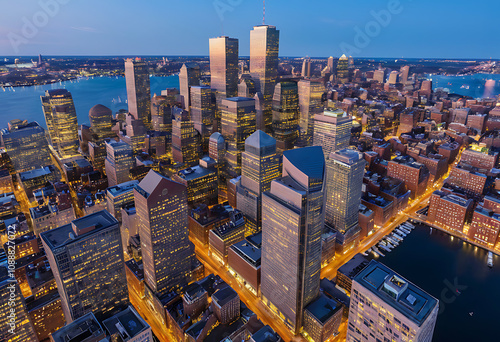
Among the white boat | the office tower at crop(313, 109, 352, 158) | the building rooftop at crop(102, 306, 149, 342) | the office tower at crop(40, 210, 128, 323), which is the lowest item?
the white boat

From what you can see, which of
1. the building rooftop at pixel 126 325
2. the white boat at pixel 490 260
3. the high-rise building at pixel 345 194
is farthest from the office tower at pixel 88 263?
the white boat at pixel 490 260

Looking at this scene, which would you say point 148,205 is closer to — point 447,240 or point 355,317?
point 355,317

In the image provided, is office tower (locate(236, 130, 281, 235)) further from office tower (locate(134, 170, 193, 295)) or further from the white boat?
the white boat

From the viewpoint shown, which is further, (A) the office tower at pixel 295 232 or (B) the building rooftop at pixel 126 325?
(A) the office tower at pixel 295 232

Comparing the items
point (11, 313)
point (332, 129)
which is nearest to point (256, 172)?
point (332, 129)

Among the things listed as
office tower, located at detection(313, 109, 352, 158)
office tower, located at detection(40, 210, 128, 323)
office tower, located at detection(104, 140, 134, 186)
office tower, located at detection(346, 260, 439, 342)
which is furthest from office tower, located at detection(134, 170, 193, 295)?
office tower, located at detection(313, 109, 352, 158)

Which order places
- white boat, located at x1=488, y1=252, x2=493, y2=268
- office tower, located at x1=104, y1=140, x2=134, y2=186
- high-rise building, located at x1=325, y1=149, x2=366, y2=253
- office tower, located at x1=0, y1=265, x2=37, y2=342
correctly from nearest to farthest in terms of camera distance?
office tower, located at x1=0, y1=265, x2=37, y2=342
white boat, located at x1=488, y1=252, x2=493, y2=268
high-rise building, located at x1=325, y1=149, x2=366, y2=253
office tower, located at x1=104, y1=140, x2=134, y2=186

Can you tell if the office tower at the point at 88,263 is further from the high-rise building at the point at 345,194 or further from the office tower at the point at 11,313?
the high-rise building at the point at 345,194
